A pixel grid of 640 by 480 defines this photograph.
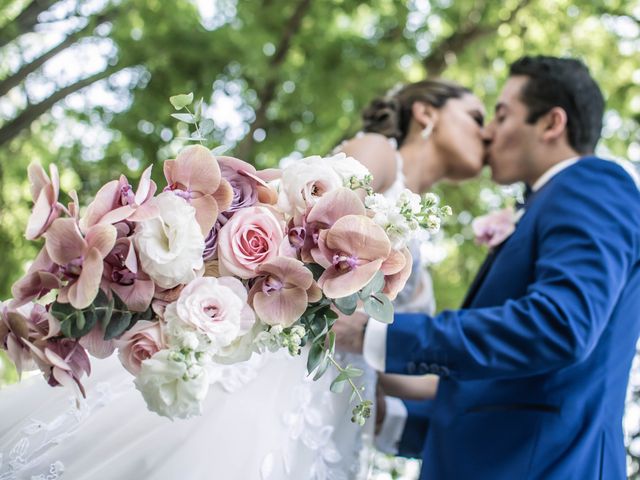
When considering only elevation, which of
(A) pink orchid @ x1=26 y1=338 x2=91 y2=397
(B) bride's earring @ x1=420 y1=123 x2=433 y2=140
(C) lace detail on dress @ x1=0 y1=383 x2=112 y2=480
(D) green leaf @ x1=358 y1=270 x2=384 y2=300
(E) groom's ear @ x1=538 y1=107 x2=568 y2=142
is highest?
(D) green leaf @ x1=358 y1=270 x2=384 y2=300

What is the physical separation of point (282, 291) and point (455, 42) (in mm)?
4745

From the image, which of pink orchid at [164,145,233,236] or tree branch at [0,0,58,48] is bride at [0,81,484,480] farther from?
tree branch at [0,0,58,48]

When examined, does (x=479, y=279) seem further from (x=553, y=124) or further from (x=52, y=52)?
(x=52, y=52)

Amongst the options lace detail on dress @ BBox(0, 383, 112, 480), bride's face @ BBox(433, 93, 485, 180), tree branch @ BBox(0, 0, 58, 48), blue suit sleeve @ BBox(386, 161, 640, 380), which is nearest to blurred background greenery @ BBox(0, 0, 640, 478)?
tree branch @ BBox(0, 0, 58, 48)

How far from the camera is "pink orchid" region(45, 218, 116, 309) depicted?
4.65 ft

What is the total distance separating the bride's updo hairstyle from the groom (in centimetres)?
78

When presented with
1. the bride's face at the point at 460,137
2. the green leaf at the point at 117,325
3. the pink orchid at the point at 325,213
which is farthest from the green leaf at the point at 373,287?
the bride's face at the point at 460,137

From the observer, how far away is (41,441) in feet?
6.88

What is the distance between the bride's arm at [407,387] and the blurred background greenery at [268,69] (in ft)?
5.45

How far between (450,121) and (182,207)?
7.35ft

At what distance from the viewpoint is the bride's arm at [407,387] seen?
3.12 metres

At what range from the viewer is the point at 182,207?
4.97 feet

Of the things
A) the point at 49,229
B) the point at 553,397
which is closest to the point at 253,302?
the point at 49,229

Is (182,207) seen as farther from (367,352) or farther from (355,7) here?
(355,7)
